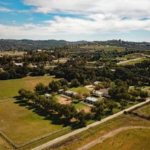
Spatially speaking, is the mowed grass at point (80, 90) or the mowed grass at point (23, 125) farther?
the mowed grass at point (80, 90)

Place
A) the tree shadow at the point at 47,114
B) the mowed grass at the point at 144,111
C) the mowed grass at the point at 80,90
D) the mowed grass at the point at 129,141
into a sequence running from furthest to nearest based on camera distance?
the mowed grass at the point at 80,90
the mowed grass at the point at 144,111
the tree shadow at the point at 47,114
the mowed grass at the point at 129,141

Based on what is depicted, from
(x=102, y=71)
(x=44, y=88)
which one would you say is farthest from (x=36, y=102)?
(x=102, y=71)

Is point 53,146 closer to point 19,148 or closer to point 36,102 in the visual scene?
point 19,148

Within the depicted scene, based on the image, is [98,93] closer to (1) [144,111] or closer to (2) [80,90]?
(2) [80,90]

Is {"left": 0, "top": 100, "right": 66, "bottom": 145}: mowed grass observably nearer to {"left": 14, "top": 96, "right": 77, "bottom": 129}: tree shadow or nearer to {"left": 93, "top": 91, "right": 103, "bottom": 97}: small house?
{"left": 14, "top": 96, "right": 77, "bottom": 129}: tree shadow

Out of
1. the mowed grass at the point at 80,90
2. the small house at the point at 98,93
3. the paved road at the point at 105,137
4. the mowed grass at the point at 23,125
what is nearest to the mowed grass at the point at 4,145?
the mowed grass at the point at 23,125

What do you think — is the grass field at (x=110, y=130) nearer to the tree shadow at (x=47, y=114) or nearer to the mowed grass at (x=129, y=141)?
the mowed grass at (x=129, y=141)
